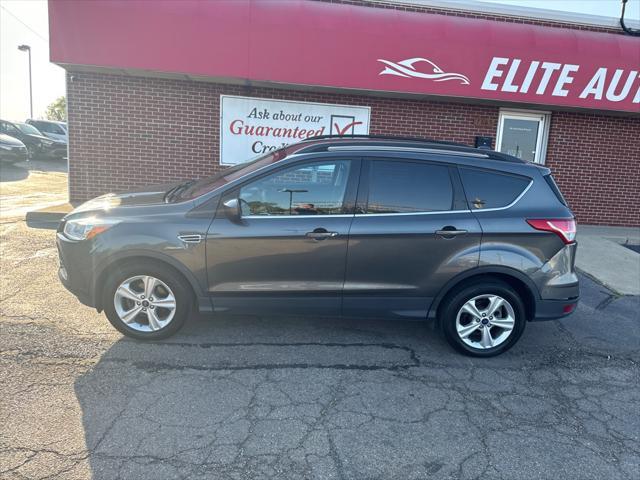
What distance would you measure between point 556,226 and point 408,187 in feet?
4.25

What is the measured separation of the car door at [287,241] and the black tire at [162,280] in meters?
0.25

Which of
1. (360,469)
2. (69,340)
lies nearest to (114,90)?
(69,340)

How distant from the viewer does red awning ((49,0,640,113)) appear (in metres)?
7.52

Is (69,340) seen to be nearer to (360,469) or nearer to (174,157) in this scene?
(360,469)

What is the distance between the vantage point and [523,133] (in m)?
9.66

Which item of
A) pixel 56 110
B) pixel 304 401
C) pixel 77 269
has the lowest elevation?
pixel 304 401

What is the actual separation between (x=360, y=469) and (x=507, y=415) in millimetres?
1245

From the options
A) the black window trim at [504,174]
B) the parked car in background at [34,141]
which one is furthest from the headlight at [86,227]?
the parked car in background at [34,141]

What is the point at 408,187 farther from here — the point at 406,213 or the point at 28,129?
the point at 28,129

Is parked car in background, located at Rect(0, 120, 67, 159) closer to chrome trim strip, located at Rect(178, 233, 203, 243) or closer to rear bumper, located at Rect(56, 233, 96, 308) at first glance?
rear bumper, located at Rect(56, 233, 96, 308)

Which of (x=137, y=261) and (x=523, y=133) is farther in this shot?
(x=523, y=133)

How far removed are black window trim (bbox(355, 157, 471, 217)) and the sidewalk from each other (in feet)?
11.9

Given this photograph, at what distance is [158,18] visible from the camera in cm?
749

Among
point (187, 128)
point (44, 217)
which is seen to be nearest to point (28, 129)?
point (44, 217)
